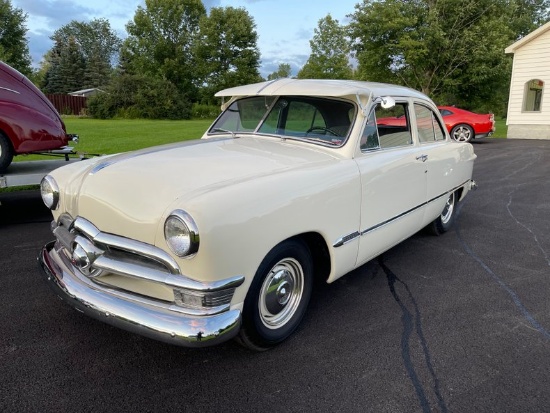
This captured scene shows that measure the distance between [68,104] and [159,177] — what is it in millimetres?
38404

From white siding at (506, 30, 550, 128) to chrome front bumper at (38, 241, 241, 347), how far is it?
19381mm

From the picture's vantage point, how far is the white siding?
17.2 m

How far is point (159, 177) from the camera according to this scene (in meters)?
2.56

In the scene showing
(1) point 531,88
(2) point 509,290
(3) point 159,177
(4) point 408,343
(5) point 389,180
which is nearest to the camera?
(3) point 159,177

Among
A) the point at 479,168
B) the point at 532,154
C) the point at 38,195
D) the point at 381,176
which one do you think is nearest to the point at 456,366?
the point at 381,176

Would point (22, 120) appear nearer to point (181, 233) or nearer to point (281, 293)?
point (181, 233)

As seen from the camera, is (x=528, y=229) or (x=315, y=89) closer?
(x=315, y=89)

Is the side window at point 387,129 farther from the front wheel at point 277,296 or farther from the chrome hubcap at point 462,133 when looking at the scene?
the chrome hubcap at point 462,133

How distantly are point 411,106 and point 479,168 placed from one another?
23.3 feet

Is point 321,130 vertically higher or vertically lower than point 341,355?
higher

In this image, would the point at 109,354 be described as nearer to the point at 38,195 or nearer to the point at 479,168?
the point at 38,195

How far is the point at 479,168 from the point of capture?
10328 mm

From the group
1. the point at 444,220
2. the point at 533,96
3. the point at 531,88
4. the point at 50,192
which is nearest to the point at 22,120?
the point at 50,192

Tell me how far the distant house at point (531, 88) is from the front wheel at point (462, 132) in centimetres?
413
